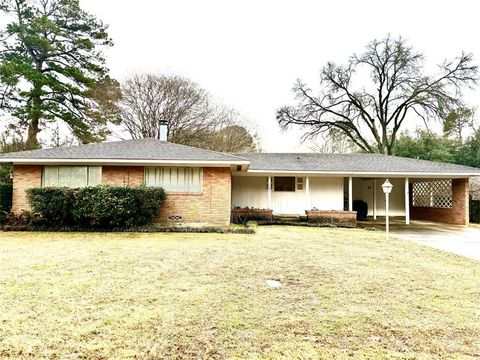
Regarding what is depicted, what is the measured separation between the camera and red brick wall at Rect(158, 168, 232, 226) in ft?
40.7

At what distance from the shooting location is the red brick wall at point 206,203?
1239 cm

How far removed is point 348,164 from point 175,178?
861cm

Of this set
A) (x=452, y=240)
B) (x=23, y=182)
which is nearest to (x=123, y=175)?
(x=23, y=182)

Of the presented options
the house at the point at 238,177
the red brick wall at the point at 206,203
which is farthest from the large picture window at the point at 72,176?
the red brick wall at the point at 206,203

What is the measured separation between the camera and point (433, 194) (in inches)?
700

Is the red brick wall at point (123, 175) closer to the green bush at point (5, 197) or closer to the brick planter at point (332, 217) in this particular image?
the green bush at point (5, 197)

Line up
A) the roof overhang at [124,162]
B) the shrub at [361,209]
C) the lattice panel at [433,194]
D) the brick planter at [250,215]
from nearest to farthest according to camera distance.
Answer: the roof overhang at [124,162], the brick planter at [250,215], the lattice panel at [433,194], the shrub at [361,209]

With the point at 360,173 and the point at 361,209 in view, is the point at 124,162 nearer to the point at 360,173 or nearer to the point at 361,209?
the point at 360,173

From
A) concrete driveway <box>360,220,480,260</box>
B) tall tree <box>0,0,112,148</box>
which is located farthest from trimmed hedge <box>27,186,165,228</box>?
tall tree <box>0,0,112,148</box>

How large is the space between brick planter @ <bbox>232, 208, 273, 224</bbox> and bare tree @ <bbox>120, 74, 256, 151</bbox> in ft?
40.9

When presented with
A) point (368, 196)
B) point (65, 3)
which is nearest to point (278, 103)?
point (368, 196)

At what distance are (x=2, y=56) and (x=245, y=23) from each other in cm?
1587

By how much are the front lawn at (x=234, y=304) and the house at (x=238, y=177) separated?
4.78m

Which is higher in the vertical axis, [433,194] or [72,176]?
[72,176]
